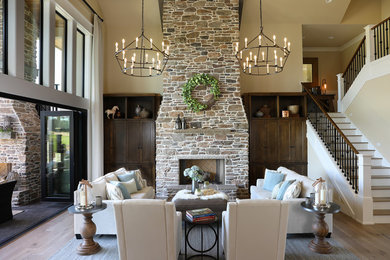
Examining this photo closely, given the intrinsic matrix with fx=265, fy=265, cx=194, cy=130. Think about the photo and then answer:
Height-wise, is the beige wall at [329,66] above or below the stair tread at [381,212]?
above

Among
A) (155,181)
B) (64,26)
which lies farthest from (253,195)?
(64,26)

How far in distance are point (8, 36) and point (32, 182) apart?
375 centimetres

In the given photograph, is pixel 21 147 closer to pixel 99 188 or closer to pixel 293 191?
pixel 99 188

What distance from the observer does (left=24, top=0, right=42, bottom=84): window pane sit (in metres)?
4.95

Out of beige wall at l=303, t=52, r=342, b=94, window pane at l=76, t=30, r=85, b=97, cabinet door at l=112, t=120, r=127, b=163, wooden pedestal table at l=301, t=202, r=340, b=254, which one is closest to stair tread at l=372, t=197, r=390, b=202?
wooden pedestal table at l=301, t=202, r=340, b=254

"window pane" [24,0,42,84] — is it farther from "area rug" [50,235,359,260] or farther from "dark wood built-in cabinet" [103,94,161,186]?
"area rug" [50,235,359,260]

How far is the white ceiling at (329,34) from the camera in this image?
341 inches

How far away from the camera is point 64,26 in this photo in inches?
249

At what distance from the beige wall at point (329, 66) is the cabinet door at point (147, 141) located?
7.19 metres

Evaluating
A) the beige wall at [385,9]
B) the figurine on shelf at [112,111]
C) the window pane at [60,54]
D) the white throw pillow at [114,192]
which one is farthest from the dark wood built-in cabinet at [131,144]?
the beige wall at [385,9]

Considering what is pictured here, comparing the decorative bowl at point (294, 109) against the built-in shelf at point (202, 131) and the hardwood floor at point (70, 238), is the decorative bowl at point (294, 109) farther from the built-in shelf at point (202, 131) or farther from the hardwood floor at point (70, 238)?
the hardwood floor at point (70, 238)

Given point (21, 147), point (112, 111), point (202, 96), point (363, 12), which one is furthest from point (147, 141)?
point (363, 12)

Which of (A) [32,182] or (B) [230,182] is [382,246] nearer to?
(B) [230,182]

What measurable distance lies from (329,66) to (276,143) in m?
5.19
